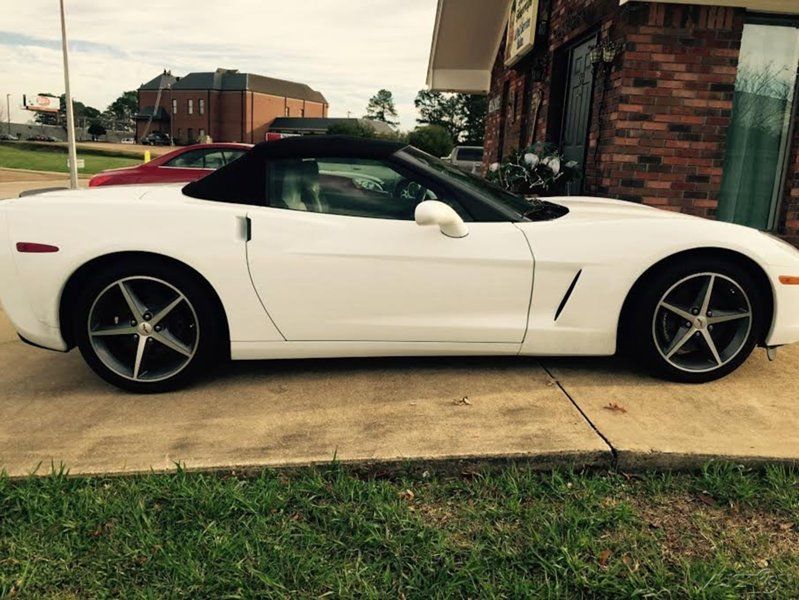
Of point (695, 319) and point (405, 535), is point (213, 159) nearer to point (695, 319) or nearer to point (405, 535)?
point (695, 319)

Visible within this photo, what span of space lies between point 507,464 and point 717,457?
2.71 feet

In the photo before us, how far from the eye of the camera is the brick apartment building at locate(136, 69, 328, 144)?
300 feet

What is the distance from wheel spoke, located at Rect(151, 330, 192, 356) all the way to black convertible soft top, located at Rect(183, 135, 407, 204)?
0.72m

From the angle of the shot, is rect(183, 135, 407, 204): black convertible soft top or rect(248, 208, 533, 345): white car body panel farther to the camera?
rect(183, 135, 407, 204): black convertible soft top

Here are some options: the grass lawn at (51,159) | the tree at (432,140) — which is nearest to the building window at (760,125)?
the grass lawn at (51,159)

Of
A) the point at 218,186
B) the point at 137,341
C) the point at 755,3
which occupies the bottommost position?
the point at 137,341

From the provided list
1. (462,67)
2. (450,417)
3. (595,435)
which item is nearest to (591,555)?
(595,435)

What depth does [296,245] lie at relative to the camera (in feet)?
11.0

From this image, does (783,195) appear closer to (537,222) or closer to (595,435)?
(537,222)

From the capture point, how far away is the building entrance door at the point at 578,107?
809 cm

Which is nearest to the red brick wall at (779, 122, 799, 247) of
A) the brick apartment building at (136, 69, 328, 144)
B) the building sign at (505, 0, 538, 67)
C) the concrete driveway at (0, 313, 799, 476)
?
the concrete driveway at (0, 313, 799, 476)

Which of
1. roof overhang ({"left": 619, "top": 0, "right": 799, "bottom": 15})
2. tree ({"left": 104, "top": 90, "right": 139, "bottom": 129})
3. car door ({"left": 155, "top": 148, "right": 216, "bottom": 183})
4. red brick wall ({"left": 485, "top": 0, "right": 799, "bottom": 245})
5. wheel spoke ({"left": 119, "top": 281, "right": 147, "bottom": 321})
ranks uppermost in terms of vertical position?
tree ({"left": 104, "top": 90, "right": 139, "bottom": 129})

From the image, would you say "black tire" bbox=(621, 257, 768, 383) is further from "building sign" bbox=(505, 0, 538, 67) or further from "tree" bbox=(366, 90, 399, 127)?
"tree" bbox=(366, 90, 399, 127)

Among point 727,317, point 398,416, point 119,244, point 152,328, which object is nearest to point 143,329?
point 152,328
